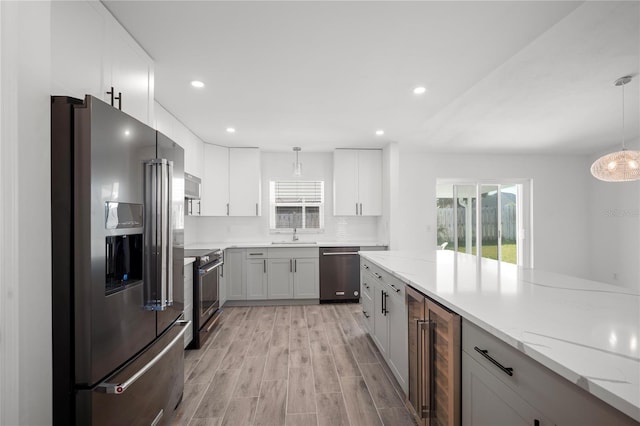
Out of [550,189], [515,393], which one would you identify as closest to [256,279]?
[515,393]

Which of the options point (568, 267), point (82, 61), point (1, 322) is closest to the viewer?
point (1, 322)

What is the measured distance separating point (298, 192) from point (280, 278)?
1.60 meters

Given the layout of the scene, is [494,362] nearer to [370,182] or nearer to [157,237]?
[157,237]

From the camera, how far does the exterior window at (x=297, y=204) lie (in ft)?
17.5

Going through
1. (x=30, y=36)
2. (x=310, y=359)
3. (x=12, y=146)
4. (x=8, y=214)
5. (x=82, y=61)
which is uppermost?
(x=82, y=61)

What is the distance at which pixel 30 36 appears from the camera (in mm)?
1028

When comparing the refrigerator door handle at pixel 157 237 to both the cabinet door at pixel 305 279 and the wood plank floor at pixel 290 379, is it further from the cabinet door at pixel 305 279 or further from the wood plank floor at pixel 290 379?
the cabinet door at pixel 305 279

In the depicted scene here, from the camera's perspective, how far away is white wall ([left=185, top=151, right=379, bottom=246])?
17.0ft

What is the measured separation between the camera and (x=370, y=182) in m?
5.05

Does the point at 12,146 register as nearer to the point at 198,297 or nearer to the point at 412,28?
the point at 412,28

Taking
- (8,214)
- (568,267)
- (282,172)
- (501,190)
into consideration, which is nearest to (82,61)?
(8,214)

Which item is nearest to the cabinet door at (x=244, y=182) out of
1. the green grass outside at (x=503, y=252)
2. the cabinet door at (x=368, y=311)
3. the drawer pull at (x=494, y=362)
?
the cabinet door at (x=368, y=311)

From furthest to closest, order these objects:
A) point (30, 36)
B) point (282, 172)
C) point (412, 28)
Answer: point (282, 172), point (412, 28), point (30, 36)

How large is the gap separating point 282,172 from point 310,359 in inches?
133
